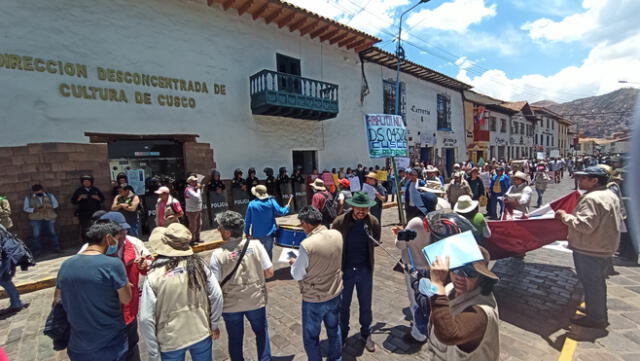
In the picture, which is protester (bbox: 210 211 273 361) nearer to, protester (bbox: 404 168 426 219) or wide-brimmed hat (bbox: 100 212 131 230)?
wide-brimmed hat (bbox: 100 212 131 230)

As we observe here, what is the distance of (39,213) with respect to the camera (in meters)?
6.63

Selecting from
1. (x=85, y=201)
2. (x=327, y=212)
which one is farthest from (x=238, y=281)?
(x=85, y=201)

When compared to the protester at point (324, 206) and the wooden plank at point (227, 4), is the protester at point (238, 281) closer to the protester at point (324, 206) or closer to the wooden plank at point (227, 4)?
the protester at point (324, 206)

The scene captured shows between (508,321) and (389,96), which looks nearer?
(508,321)

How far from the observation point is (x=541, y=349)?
122 inches

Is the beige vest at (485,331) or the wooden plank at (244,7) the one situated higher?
the wooden plank at (244,7)

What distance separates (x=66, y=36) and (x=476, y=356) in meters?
10.3

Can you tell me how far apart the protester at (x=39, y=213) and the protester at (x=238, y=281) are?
6.68 meters

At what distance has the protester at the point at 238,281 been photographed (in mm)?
2605

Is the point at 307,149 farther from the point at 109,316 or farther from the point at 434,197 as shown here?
the point at 109,316

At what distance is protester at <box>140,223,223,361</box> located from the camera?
2.12m

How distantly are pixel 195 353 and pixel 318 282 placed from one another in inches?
44.3

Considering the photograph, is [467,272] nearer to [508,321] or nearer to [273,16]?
[508,321]

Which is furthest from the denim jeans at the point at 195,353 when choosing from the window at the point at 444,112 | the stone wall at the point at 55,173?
the window at the point at 444,112
